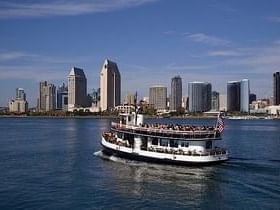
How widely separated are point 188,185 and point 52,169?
2202cm

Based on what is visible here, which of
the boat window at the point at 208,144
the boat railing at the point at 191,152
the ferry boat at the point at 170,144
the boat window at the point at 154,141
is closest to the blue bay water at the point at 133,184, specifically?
the ferry boat at the point at 170,144

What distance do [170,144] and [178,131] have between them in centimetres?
257

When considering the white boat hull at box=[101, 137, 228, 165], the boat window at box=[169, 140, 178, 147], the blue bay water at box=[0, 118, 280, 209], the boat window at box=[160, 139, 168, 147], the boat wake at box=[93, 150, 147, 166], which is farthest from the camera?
the boat window at box=[160, 139, 168, 147]

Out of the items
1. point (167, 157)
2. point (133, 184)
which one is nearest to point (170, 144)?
point (167, 157)

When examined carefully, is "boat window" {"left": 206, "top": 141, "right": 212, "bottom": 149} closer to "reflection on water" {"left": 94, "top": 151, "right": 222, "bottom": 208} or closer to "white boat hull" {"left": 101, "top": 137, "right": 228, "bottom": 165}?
"white boat hull" {"left": 101, "top": 137, "right": 228, "bottom": 165}

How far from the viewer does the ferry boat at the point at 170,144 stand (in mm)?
70562

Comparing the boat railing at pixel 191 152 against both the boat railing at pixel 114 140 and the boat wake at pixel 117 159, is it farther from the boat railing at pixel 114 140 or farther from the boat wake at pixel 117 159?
the boat railing at pixel 114 140

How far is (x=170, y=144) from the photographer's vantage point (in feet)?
243

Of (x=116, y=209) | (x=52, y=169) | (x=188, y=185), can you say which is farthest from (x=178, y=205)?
(x=52, y=169)

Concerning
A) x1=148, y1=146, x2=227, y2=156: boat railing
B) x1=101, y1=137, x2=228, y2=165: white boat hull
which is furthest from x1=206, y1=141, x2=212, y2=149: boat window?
x1=101, y1=137, x2=228, y2=165: white boat hull

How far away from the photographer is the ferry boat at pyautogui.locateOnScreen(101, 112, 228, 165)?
232ft

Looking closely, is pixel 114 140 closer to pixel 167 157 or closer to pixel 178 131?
pixel 167 157

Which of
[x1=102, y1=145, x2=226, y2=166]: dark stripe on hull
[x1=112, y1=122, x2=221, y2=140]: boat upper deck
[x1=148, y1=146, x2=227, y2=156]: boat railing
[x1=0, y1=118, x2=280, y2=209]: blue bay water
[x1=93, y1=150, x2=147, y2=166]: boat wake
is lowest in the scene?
[x1=0, y1=118, x2=280, y2=209]: blue bay water

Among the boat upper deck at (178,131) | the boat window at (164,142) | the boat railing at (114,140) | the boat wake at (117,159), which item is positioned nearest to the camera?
the boat upper deck at (178,131)
